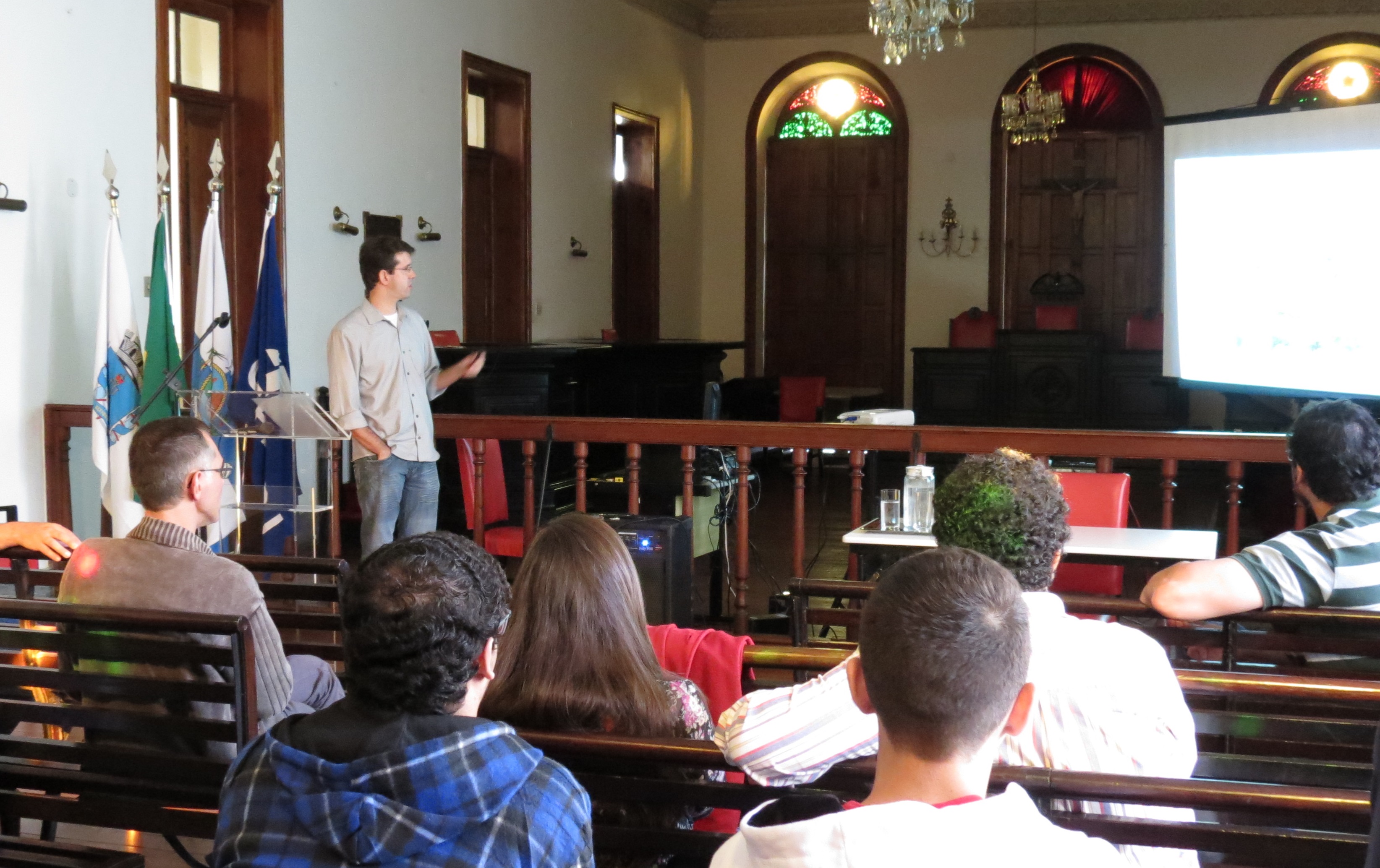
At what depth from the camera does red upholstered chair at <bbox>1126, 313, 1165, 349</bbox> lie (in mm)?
11891

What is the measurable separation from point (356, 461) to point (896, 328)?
896cm

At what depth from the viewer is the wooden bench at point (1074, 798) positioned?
1.56 metres

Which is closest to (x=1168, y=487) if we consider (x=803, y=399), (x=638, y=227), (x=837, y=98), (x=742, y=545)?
(x=742, y=545)

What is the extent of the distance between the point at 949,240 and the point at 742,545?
901 centimetres

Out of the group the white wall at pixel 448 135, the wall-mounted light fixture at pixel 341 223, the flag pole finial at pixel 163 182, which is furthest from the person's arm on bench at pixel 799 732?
the wall-mounted light fixture at pixel 341 223

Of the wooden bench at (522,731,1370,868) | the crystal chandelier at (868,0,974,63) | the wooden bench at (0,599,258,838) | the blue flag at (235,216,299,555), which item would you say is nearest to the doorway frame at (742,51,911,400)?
the crystal chandelier at (868,0,974,63)

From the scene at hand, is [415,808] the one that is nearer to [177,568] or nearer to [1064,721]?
[1064,721]

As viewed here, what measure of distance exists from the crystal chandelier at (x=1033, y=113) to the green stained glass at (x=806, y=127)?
2.91m

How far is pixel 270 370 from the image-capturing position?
6086 mm

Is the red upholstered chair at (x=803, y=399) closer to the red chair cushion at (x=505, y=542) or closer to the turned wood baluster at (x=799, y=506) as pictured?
the red chair cushion at (x=505, y=542)

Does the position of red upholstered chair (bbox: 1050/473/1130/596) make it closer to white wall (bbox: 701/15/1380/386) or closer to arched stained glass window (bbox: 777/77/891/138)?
white wall (bbox: 701/15/1380/386)

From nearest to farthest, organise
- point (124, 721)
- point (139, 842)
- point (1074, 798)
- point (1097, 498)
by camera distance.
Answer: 1. point (1074, 798)
2. point (124, 721)
3. point (139, 842)
4. point (1097, 498)

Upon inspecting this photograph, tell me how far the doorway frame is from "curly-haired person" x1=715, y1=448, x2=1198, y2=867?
11746mm

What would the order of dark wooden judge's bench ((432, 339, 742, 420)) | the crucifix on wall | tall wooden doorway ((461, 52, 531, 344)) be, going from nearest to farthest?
1. dark wooden judge's bench ((432, 339, 742, 420))
2. tall wooden doorway ((461, 52, 531, 344))
3. the crucifix on wall
